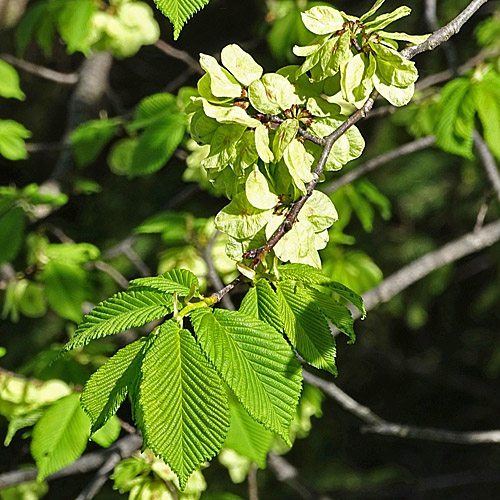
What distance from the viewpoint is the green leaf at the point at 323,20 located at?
80 centimetres

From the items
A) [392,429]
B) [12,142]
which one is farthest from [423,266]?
[12,142]

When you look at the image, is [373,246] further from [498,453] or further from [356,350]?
[498,453]

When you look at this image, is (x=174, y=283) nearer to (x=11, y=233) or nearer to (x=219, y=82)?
(x=219, y=82)

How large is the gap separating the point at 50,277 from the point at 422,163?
68.8 inches

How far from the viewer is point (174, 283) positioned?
767mm

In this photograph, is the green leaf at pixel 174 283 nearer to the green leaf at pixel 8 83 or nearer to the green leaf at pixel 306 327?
the green leaf at pixel 306 327

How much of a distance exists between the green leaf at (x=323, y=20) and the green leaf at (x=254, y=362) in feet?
1.21

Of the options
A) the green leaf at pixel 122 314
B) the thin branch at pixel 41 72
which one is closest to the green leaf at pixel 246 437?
the green leaf at pixel 122 314

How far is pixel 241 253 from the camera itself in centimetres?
83

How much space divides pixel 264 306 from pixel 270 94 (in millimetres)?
255

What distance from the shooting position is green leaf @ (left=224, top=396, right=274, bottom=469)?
1.22 metres

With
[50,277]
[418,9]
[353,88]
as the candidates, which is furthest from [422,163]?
[353,88]

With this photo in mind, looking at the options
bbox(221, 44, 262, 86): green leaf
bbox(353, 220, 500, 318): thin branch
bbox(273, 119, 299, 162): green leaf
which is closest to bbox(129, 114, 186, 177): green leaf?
bbox(353, 220, 500, 318): thin branch

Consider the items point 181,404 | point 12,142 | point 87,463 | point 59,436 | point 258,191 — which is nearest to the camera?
point 181,404
